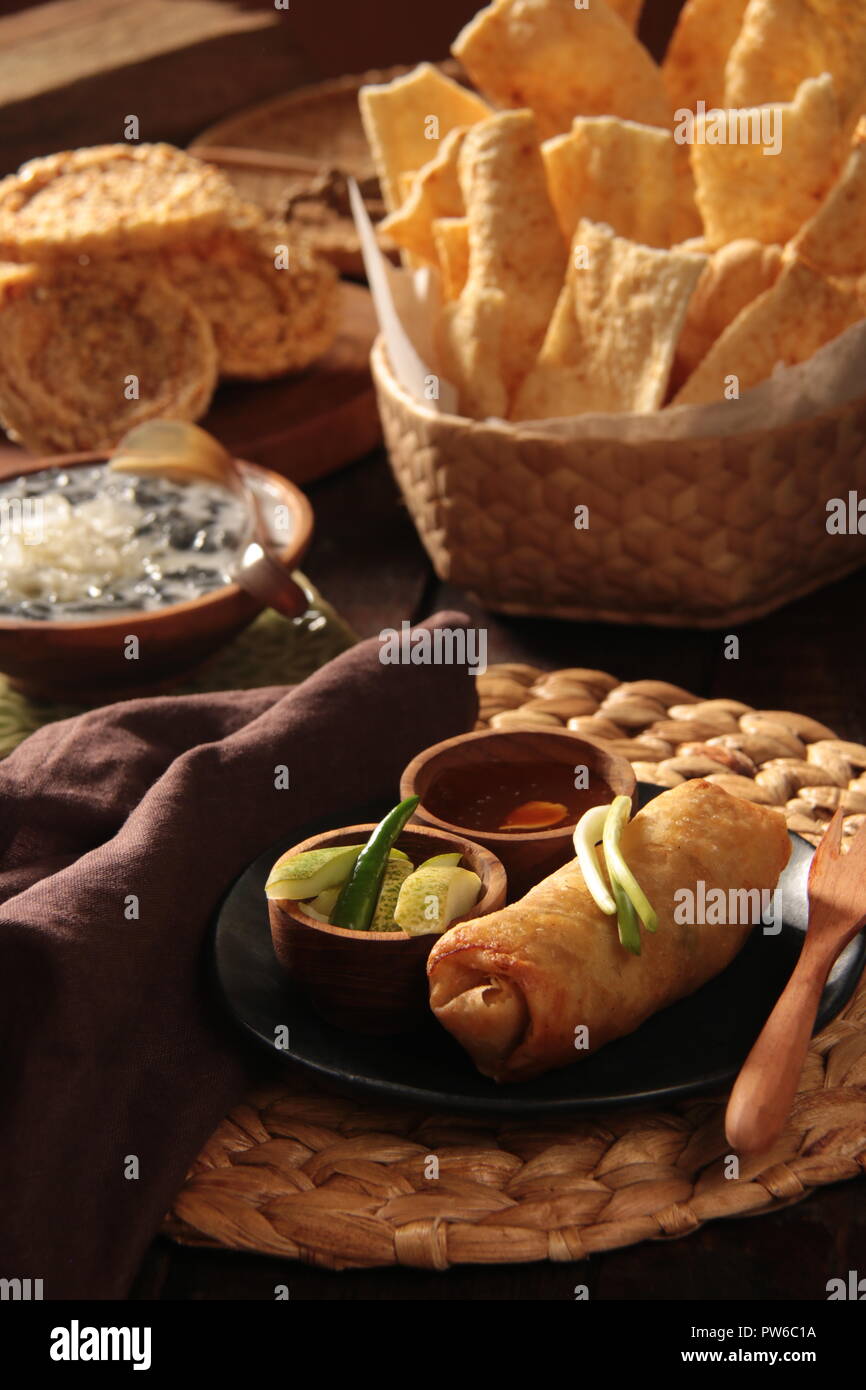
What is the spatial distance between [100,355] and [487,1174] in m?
1.82

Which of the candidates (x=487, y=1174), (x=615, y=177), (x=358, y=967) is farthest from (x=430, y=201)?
(x=487, y=1174)

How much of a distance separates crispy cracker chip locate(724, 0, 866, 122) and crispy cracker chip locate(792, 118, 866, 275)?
16cm

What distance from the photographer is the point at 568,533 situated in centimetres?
218

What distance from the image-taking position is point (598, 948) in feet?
4.04

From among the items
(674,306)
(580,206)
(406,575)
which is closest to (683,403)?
(674,306)

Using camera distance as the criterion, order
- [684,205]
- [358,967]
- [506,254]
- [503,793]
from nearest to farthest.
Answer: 1. [358,967]
2. [503,793]
3. [506,254]
4. [684,205]

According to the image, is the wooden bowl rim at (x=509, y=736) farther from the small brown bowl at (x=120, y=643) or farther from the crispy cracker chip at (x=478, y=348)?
the crispy cracker chip at (x=478, y=348)

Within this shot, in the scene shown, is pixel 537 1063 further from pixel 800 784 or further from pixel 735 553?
pixel 735 553

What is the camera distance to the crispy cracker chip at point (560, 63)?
2262mm

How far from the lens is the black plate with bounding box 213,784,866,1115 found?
116cm

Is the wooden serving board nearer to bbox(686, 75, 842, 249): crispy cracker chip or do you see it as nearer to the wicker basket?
the wicker basket


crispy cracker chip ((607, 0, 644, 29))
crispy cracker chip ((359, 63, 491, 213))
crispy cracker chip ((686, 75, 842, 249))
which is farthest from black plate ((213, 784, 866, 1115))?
crispy cracker chip ((607, 0, 644, 29))

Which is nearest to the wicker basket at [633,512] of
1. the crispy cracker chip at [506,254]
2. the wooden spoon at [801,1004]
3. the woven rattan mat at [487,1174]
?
the crispy cracker chip at [506,254]

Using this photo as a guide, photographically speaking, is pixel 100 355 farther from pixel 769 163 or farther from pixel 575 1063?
pixel 575 1063
